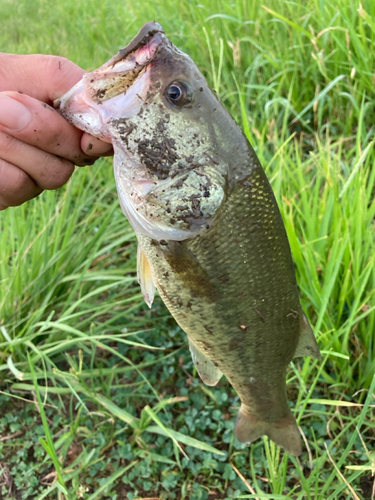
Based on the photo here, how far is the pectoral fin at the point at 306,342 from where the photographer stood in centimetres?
138

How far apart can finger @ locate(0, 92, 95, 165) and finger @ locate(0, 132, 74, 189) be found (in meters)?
0.02

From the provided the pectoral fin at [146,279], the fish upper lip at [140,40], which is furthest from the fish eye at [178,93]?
the pectoral fin at [146,279]

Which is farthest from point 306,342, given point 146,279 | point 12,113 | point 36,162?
point 12,113

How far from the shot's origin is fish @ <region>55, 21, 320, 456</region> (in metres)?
1.06

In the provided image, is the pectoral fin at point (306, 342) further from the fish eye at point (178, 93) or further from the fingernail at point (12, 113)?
the fingernail at point (12, 113)

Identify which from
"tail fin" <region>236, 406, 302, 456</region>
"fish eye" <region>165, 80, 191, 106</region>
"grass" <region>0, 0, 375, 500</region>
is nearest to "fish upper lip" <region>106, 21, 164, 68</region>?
"fish eye" <region>165, 80, 191, 106</region>

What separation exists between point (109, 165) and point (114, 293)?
1.08m

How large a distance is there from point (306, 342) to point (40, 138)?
1121mm

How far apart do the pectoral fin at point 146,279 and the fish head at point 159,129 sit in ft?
0.71

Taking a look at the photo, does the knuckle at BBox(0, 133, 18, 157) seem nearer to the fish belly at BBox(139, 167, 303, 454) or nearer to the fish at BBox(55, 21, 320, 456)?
the fish at BBox(55, 21, 320, 456)

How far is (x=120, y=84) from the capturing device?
104 cm

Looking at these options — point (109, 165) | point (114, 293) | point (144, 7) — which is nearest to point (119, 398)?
point (114, 293)

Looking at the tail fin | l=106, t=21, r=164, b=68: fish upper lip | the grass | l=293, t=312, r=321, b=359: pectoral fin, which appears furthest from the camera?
the grass

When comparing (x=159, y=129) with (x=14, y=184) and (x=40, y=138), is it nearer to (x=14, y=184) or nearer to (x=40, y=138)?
(x=40, y=138)
